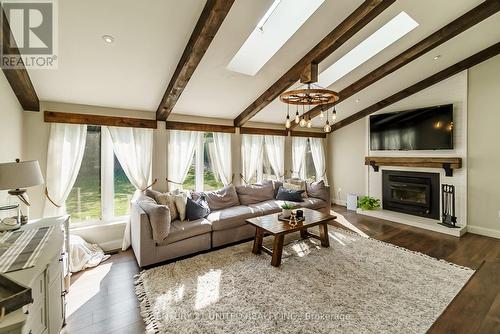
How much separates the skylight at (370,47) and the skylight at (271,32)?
127 centimetres

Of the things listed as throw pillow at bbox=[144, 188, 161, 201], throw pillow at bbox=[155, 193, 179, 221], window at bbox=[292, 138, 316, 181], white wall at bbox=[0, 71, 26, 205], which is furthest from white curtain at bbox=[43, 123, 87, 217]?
window at bbox=[292, 138, 316, 181]

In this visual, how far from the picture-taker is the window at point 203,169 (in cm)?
481

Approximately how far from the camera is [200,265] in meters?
3.10

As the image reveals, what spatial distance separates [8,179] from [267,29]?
3.24m

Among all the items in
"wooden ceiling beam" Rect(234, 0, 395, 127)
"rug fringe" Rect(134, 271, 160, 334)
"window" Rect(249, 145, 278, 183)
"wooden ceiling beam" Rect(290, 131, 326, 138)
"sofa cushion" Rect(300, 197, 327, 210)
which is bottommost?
"rug fringe" Rect(134, 271, 160, 334)

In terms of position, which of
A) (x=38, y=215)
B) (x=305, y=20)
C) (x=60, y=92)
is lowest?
(x=38, y=215)

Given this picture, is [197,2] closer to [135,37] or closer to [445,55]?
[135,37]

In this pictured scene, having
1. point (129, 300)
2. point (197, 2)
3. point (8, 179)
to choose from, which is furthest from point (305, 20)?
point (129, 300)

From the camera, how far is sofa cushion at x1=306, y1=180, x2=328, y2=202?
5.13m

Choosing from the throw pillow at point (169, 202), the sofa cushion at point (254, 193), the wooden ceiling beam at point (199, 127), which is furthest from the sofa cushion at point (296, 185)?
the throw pillow at point (169, 202)

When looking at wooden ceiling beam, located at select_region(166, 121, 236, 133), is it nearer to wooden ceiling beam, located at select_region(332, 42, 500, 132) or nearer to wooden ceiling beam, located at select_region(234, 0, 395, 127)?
wooden ceiling beam, located at select_region(234, 0, 395, 127)

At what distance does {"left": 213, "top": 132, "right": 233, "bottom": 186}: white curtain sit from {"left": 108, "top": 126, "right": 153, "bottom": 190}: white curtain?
1.39m
